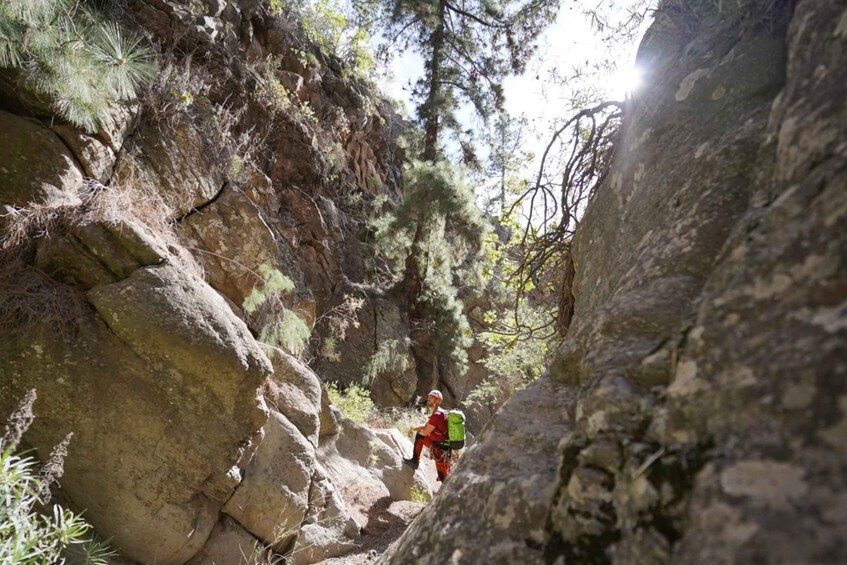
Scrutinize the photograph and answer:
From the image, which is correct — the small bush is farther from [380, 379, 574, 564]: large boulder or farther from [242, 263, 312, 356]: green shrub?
[380, 379, 574, 564]: large boulder

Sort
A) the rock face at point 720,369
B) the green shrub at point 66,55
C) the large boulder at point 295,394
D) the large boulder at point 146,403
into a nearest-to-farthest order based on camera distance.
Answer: the rock face at point 720,369 < the green shrub at point 66,55 < the large boulder at point 146,403 < the large boulder at point 295,394

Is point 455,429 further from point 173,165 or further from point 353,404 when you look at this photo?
point 173,165

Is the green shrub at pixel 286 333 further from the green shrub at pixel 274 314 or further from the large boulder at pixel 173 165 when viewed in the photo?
the large boulder at pixel 173 165

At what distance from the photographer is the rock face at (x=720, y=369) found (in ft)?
2.41

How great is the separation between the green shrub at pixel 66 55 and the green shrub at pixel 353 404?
554 cm

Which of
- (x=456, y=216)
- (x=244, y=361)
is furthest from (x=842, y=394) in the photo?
(x=456, y=216)

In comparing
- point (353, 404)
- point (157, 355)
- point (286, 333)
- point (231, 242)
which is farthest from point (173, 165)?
point (353, 404)

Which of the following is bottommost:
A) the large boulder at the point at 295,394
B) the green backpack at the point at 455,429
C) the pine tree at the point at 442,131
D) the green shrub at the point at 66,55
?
the large boulder at the point at 295,394

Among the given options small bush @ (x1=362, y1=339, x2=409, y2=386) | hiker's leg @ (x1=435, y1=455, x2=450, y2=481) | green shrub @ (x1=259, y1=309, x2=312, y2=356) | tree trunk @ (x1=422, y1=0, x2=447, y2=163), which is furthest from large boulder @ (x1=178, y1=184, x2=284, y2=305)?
tree trunk @ (x1=422, y1=0, x2=447, y2=163)

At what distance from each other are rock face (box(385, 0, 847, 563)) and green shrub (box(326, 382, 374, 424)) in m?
7.09

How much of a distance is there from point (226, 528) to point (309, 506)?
83 cm

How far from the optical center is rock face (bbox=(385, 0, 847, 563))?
28.9 inches

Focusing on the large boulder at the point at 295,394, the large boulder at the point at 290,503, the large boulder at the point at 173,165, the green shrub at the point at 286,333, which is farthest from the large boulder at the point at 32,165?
the large boulder at the point at 290,503

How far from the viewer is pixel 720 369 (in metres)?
0.93
